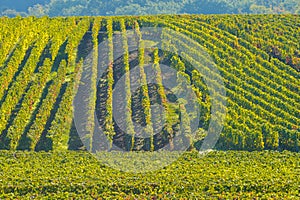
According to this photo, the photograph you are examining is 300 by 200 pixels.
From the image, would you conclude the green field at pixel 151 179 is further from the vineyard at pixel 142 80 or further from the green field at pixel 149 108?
the vineyard at pixel 142 80

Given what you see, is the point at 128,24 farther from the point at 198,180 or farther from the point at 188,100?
the point at 198,180

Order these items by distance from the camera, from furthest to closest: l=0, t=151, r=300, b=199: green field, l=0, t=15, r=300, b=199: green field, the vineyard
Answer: the vineyard → l=0, t=15, r=300, b=199: green field → l=0, t=151, r=300, b=199: green field

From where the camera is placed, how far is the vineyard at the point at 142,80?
164ft

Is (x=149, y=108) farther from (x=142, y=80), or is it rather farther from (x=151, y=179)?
(x=151, y=179)

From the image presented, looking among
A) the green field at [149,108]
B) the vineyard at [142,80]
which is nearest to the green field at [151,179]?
the green field at [149,108]

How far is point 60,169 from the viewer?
4447 cm

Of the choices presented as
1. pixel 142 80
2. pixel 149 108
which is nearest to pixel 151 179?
pixel 149 108

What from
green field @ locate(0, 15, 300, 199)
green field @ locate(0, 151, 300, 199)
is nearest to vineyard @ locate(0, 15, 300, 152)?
green field @ locate(0, 15, 300, 199)

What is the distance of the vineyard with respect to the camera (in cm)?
5000

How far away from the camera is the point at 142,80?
59.1 meters

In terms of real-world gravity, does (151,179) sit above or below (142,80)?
below

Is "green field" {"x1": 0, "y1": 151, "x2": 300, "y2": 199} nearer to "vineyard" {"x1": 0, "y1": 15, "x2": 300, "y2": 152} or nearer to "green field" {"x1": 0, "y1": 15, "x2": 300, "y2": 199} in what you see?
"green field" {"x1": 0, "y1": 15, "x2": 300, "y2": 199}

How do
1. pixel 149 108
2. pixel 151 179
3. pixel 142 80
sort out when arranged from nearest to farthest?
pixel 151 179 → pixel 149 108 → pixel 142 80

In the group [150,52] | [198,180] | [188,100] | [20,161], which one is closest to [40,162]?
[20,161]
